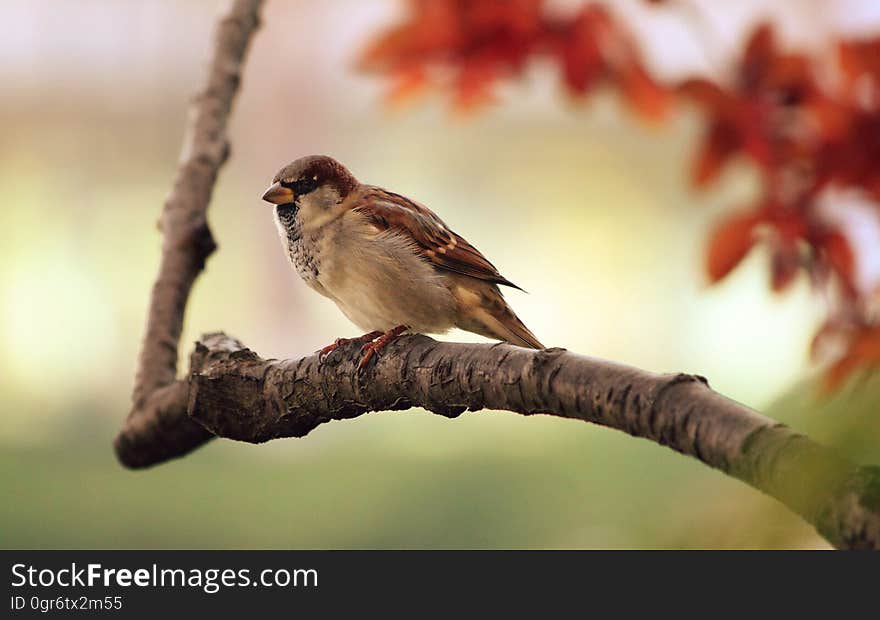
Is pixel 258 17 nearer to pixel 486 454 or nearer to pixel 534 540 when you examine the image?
pixel 534 540

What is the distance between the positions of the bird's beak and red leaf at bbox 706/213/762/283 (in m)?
0.58

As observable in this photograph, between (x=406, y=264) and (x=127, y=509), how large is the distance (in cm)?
206

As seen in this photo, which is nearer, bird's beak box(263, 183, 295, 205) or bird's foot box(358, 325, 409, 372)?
bird's foot box(358, 325, 409, 372)

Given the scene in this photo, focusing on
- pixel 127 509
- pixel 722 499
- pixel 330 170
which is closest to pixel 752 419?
pixel 722 499

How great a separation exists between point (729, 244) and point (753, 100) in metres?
0.22

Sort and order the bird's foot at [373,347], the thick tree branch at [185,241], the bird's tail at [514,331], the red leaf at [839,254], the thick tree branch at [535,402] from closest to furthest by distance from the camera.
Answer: the thick tree branch at [535,402], the bird's foot at [373,347], the thick tree branch at [185,241], the red leaf at [839,254], the bird's tail at [514,331]

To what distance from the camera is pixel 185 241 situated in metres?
1.30

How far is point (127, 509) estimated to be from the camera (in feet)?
10.3

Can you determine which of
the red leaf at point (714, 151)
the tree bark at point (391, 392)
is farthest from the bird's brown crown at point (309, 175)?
the red leaf at point (714, 151)

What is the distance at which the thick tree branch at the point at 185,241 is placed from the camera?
1.21 m

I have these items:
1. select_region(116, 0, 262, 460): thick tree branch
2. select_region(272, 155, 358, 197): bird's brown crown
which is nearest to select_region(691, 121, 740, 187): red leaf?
select_region(272, 155, 358, 197): bird's brown crown

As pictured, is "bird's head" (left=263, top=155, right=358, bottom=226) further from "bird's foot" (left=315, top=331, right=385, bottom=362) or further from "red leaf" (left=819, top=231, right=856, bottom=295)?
"red leaf" (left=819, top=231, right=856, bottom=295)

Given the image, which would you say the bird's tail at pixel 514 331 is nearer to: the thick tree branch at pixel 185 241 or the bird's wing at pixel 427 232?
the bird's wing at pixel 427 232

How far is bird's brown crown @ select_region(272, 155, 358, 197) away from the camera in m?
1.45
